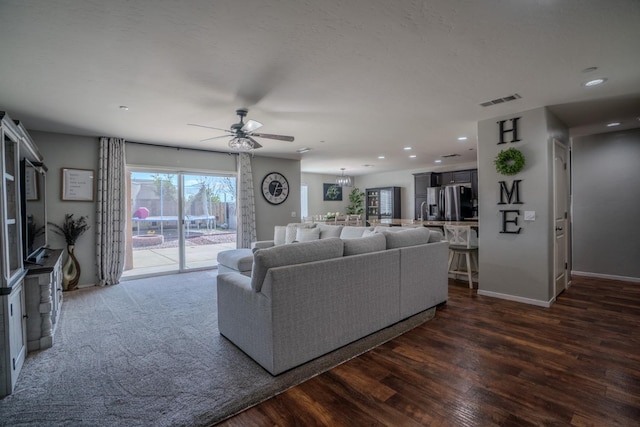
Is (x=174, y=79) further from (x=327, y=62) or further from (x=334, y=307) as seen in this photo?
(x=334, y=307)

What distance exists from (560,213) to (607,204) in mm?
1633

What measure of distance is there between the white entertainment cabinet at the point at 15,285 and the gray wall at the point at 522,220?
4.97 metres

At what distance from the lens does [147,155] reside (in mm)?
5500

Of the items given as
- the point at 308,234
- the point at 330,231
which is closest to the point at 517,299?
the point at 330,231

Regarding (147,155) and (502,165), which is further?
(147,155)

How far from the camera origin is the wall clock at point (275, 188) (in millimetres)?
6867

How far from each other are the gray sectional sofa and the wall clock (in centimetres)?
426

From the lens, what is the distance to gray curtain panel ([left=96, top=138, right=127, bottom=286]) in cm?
492

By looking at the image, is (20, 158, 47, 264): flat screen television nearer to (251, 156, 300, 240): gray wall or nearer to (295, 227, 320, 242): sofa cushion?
(295, 227, 320, 242): sofa cushion

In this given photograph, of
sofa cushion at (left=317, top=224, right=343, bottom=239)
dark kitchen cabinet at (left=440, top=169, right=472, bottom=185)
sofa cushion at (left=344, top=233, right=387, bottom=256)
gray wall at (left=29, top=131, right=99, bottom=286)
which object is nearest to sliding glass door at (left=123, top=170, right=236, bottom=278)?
gray wall at (left=29, top=131, right=99, bottom=286)

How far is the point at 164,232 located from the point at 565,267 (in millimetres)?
6845

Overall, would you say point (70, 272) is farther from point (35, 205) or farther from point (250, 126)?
point (250, 126)

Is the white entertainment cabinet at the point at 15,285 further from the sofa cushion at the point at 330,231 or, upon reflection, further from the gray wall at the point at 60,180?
the sofa cushion at the point at 330,231

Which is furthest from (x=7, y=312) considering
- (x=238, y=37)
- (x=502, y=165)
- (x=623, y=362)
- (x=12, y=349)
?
(x=502, y=165)
